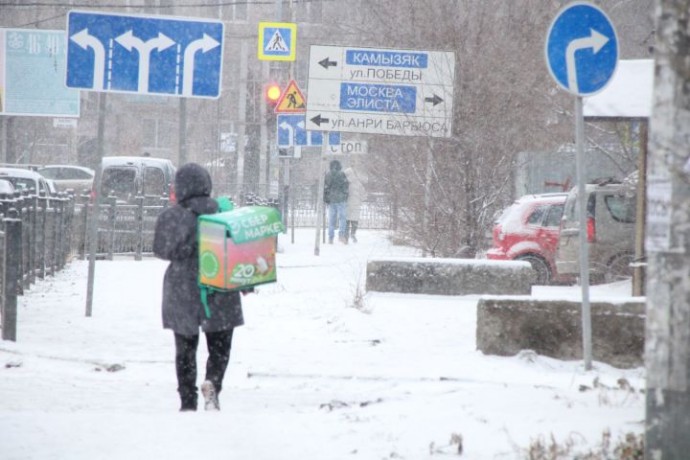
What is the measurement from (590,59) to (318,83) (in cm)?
1017

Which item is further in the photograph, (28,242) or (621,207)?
(621,207)

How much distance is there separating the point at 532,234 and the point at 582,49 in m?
8.46

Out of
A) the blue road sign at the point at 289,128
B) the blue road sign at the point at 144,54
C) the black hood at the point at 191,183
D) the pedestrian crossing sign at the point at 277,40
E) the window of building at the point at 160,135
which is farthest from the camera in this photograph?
the window of building at the point at 160,135

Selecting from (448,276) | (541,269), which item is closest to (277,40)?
(541,269)

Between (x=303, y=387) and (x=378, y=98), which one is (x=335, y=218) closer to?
(x=378, y=98)

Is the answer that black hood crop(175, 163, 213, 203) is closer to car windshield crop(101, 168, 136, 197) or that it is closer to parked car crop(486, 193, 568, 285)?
parked car crop(486, 193, 568, 285)

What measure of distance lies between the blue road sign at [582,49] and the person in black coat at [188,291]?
3.00 meters

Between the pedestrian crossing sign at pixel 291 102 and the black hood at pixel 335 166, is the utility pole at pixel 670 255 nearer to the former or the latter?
the pedestrian crossing sign at pixel 291 102

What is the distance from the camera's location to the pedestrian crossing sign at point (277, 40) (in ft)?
74.9

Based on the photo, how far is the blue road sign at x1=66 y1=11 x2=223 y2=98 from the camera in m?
11.6

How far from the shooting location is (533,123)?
1639 cm

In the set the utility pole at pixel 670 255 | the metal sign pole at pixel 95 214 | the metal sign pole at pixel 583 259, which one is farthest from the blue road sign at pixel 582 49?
the metal sign pole at pixel 95 214

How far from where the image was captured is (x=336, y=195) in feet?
85.2

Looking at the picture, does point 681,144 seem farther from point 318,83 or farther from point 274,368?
point 318,83
